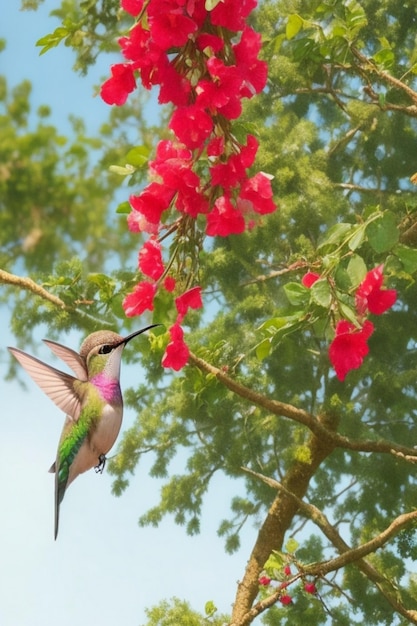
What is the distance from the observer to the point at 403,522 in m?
2.09

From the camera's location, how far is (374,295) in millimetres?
1101

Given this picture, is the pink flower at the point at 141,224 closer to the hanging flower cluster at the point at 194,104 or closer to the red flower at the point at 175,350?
the hanging flower cluster at the point at 194,104

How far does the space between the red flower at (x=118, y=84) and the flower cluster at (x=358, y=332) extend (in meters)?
0.44

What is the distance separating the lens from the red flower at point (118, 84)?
3.33 feet

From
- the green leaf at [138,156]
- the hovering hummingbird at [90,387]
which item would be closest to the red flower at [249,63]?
the green leaf at [138,156]

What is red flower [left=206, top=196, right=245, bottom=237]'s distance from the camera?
41.0 inches

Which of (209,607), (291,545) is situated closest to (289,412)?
(291,545)

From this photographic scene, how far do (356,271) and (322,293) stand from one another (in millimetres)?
81

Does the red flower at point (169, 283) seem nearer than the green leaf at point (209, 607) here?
Yes

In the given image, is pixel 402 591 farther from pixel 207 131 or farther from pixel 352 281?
pixel 207 131

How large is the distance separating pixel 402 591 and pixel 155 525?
3.96ft

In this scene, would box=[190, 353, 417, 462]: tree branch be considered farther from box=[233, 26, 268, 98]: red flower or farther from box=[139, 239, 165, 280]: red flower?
box=[233, 26, 268, 98]: red flower

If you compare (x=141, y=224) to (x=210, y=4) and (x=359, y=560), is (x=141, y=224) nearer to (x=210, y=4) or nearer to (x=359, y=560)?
(x=210, y=4)

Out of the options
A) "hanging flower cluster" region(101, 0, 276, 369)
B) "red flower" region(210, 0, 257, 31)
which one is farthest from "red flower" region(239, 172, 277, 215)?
"red flower" region(210, 0, 257, 31)
